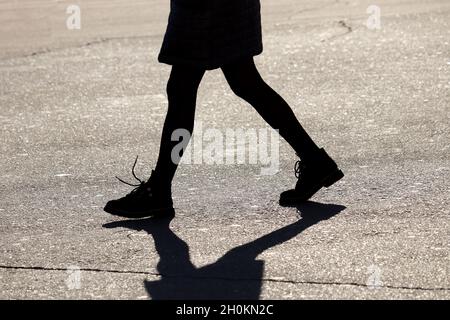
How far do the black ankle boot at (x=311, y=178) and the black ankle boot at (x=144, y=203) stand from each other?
0.70m

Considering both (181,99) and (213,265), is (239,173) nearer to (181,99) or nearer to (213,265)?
(181,99)

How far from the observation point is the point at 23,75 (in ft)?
33.6

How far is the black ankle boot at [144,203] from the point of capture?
6156 millimetres

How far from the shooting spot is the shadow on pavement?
5.11 meters

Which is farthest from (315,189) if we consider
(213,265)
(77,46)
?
(77,46)

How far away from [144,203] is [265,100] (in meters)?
0.88

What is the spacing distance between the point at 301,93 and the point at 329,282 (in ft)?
12.8

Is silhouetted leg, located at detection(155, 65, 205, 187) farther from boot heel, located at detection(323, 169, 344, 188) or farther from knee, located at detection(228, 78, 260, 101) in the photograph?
boot heel, located at detection(323, 169, 344, 188)

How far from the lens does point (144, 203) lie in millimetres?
6160

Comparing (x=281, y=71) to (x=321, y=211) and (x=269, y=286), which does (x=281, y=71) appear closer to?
(x=321, y=211)

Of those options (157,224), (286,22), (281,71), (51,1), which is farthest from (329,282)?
(51,1)

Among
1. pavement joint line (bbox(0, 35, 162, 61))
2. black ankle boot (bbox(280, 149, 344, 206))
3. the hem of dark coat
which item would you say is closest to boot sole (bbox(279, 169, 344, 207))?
black ankle boot (bbox(280, 149, 344, 206))

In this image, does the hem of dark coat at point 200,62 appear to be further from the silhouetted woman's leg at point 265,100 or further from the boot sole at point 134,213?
the boot sole at point 134,213

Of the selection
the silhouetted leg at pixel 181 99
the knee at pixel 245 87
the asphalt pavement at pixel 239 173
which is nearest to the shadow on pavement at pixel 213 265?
the asphalt pavement at pixel 239 173
